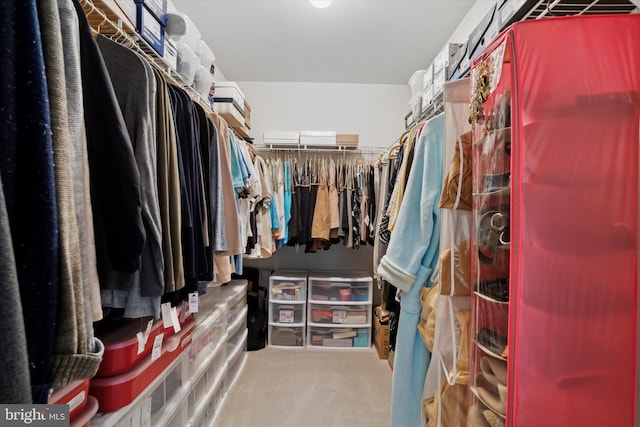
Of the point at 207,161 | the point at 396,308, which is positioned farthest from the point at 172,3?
the point at 396,308

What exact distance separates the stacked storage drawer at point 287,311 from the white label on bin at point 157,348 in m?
1.60

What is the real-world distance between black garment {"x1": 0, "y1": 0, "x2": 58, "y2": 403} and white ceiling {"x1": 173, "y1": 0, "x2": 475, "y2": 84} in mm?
1814

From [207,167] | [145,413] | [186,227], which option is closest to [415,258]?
[186,227]

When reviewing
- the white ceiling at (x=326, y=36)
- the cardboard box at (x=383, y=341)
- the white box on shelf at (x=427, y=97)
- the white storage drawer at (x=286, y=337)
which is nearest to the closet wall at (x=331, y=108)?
the white ceiling at (x=326, y=36)

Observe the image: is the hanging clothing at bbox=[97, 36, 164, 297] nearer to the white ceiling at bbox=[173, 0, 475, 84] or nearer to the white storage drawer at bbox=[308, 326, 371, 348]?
the white ceiling at bbox=[173, 0, 475, 84]

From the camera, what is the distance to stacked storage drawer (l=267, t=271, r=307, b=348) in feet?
8.65

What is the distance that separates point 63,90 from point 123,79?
0.38 metres

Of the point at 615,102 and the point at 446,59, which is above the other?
the point at 446,59

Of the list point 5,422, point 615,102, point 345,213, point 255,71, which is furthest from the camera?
point 255,71

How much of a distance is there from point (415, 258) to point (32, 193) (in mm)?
996

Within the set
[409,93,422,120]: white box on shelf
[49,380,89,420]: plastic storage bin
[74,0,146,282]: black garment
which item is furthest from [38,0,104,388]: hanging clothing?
[409,93,422,120]: white box on shelf

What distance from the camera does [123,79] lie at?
773mm

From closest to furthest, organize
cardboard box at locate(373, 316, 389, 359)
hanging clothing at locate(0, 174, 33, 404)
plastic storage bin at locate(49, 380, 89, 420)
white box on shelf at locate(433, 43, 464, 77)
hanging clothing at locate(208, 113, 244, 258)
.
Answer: hanging clothing at locate(0, 174, 33, 404)
plastic storage bin at locate(49, 380, 89, 420)
hanging clothing at locate(208, 113, 244, 258)
white box on shelf at locate(433, 43, 464, 77)
cardboard box at locate(373, 316, 389, 359)

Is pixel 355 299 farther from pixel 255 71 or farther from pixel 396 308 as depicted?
pixel 255 71
